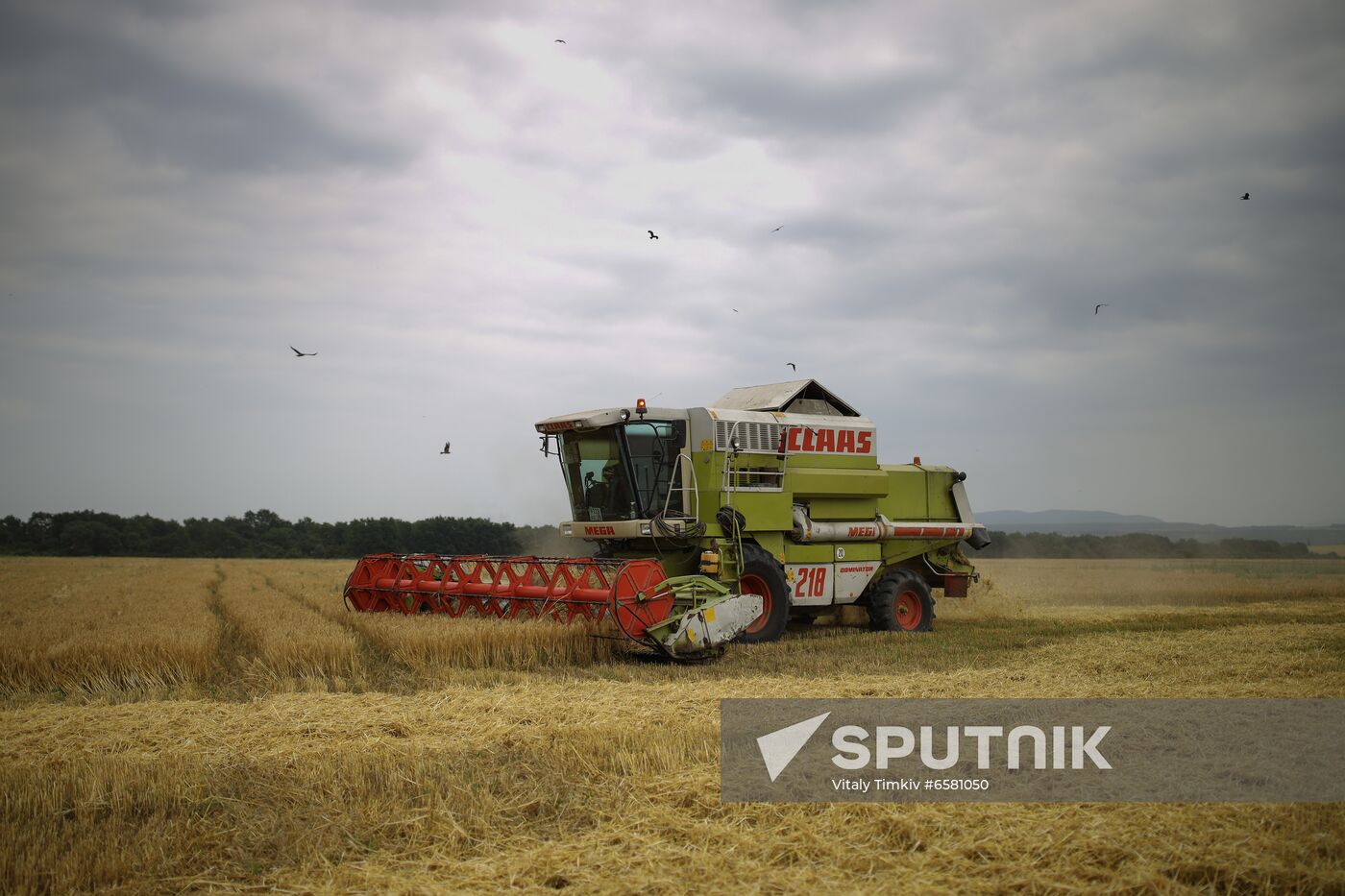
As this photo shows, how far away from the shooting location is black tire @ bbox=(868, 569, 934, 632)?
13188 millimetres

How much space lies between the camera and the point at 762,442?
1197 cm

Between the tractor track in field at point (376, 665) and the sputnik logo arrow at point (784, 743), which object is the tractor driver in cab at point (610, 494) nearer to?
the tractor track in field at point (376, 665)

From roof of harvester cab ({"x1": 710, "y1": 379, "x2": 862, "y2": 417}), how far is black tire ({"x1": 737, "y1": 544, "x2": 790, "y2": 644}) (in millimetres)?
2141

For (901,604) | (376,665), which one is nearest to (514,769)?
(376,665)

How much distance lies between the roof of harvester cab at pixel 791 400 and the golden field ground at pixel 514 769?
315 cm

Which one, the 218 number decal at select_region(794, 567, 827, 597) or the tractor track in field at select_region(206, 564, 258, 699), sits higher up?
the 218 number decal at select_region(794, 567, 827, 597)

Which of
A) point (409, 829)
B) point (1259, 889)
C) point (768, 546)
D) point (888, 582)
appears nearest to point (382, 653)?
point (768, 546)

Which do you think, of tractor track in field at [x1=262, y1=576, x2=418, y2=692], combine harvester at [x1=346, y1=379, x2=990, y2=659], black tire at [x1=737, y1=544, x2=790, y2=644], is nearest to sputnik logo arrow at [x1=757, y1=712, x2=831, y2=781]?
combine harvester at [x1=346, y1=379, x2=990, y2=659]

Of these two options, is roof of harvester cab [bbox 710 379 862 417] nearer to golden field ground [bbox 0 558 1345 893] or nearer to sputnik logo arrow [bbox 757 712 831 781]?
golden field ground [bbox 0 558 1345 893]

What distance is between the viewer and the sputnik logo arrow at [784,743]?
504 cm

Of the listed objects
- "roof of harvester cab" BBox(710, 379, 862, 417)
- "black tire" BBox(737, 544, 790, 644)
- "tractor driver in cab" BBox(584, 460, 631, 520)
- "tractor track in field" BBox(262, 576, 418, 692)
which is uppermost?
"roof of harvester cab" BBox(710, 379, 862, 417)

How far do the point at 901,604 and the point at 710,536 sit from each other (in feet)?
13.4

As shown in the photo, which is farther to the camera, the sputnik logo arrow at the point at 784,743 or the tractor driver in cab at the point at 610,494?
the tractor driver in cab at the point at 610,494

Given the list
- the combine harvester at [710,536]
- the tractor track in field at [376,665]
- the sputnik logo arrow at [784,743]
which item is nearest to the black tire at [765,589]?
the combine harvester at [710,536]
